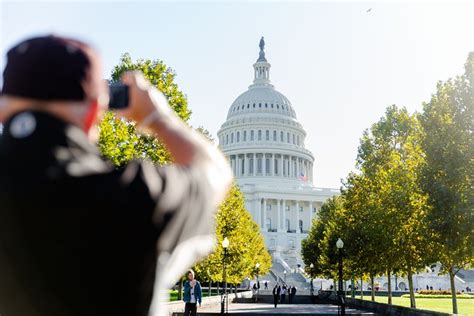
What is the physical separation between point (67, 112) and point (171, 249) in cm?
57

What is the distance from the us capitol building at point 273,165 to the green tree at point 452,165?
10902 cm

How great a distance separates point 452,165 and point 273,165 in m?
133

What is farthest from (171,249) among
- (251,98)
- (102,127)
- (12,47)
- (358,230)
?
(251,98)

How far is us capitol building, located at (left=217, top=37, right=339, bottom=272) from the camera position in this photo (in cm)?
14650

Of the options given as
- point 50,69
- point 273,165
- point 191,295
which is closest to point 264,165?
point 273,165

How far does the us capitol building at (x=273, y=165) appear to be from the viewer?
481ft

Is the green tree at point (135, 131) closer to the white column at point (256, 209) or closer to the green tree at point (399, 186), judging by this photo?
the green tree at point (399, 186)

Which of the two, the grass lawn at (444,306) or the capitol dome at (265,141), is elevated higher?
the capitol dome at (265,141)

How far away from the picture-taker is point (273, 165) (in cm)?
15875

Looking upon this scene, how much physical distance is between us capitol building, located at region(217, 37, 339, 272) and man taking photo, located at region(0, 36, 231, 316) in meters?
134

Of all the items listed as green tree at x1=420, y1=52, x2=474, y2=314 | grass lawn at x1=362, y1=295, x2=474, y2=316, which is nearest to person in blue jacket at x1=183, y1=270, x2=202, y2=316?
green tree at x1=420, y1=52, x2=474, y2=314

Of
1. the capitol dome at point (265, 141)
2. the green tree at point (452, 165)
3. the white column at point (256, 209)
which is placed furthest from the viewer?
the capitol dome at point (265, 141)

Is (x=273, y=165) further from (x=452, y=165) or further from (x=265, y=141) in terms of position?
(x=452, y=165)

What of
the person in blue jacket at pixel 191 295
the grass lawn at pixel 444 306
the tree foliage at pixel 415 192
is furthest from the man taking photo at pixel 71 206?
the grass lawn at pixel 444 306
